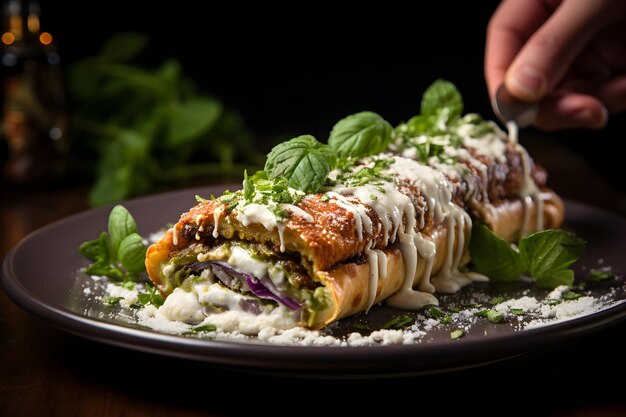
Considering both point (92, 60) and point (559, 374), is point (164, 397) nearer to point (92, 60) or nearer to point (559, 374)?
point (559, 374)

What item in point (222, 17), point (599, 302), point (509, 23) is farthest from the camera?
point (222, 17)

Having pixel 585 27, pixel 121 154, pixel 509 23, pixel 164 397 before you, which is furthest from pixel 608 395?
pixel 121 154

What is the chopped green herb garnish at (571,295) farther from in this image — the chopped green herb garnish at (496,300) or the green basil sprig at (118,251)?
the green basil sprig at (118,251)

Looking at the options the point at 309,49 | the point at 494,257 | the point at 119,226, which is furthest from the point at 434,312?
the point at 309,49

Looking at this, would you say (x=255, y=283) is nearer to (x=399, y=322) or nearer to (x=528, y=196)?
(x=399, y=322)

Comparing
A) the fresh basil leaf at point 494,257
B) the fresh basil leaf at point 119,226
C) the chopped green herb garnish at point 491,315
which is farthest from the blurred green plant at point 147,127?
the chopped green herb garnish at point 491,315

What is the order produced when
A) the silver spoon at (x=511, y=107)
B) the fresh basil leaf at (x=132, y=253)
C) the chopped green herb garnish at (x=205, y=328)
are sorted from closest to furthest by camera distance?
the chopped green herb garnish at (x=205, y=328)
the fresh basil leaf at (x=132, y=253)
the silver spoon at (x=511, y=107)
